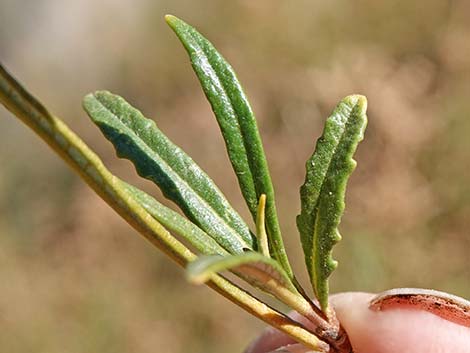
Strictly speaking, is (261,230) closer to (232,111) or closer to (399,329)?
(232,111)

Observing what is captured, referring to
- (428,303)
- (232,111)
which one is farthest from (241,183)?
(428,303)

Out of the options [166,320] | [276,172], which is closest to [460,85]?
[276,172]

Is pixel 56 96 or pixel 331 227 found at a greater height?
pixel 56 96

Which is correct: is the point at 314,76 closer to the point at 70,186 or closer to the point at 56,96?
the point at 70,186

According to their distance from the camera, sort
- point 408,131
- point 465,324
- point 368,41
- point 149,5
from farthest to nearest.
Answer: point 149,5 < point 368,41 < point 408,131 < point 465,324

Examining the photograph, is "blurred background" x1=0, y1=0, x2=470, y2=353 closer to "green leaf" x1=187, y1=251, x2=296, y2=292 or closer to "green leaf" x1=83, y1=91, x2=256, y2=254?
"green leaf" x1=83, y1=91, x2=256, y2=254

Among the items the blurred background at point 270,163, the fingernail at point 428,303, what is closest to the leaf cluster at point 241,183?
the fingernail at point 428,303

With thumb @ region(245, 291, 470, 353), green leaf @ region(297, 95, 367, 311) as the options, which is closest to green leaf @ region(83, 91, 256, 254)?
green leaf @ region(297, 95, 367, 311)
